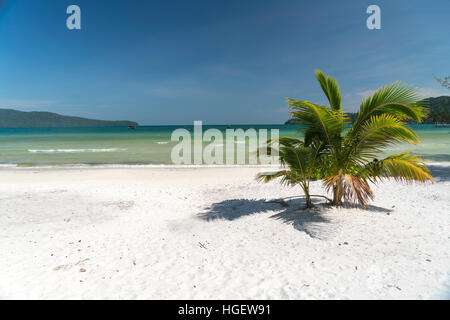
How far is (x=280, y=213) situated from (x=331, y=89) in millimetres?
3226

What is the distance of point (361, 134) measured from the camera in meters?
5.21

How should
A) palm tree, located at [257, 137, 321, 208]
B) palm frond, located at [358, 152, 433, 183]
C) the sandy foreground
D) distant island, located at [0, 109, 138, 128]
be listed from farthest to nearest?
distant island, located at [0, 109, 138, 128], palm tree, located at [257, 137, 321, 208], palm frond, located at [358, 152, 433, 183], the sandy foreground

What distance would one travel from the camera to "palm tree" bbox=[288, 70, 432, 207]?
15.6 ft

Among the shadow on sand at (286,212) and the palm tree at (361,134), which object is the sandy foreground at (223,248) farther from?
the palm tree at (361,134)

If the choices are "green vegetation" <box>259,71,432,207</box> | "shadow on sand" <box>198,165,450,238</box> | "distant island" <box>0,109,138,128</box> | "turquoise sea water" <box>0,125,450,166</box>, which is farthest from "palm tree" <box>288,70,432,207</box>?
"distant island" <box>0,109,138,128</box>

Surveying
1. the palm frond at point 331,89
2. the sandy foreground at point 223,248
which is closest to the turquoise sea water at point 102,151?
the palm frond at point 331,89

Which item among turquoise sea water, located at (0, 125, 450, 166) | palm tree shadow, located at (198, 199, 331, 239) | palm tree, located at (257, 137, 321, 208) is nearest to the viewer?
palm tree shadow, located at (198, 199, 331, 239)

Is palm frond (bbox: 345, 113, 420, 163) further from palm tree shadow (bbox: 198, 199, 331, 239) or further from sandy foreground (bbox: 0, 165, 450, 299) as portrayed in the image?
palm tree shadow (bbox: 198, 199, 331, 239)

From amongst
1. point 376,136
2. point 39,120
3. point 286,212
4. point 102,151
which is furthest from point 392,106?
point 39,120

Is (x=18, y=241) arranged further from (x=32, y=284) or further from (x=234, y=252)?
(x=234, y=252)

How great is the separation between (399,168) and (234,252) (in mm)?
3734

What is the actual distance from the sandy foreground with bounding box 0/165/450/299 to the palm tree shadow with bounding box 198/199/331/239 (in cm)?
3
